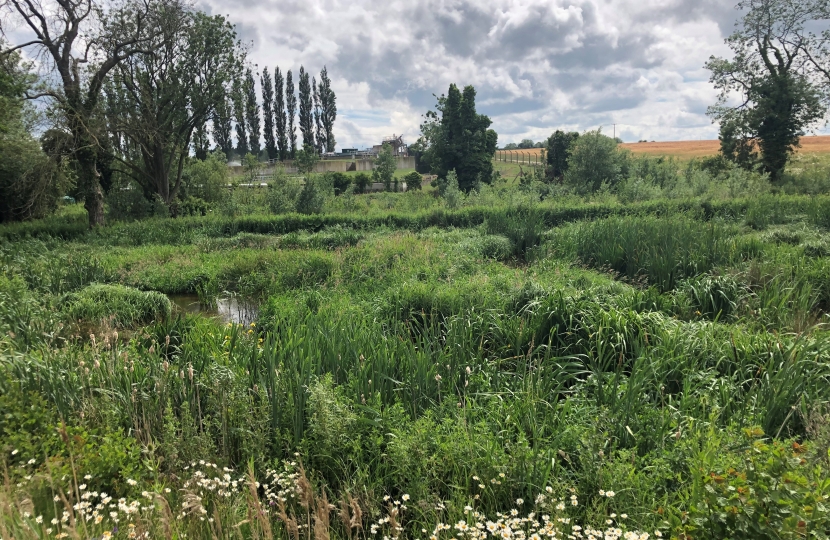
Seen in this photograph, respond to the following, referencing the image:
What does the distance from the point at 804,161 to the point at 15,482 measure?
3406 centimetres

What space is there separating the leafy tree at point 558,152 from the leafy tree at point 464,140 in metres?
5.24

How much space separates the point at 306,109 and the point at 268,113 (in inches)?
244

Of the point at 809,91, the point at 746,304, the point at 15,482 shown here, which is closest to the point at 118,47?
the point at 15,482

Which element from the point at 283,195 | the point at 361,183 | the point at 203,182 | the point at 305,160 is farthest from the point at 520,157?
the point at 283,195

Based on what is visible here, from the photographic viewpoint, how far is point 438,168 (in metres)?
33.1

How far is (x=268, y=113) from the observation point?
183ft

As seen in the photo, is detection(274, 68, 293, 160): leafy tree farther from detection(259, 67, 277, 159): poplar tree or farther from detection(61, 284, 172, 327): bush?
detection(61, 284, 172, 327): bush

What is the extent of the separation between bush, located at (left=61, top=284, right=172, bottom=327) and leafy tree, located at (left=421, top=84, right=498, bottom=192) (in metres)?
24.9

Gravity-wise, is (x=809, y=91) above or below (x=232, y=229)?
above

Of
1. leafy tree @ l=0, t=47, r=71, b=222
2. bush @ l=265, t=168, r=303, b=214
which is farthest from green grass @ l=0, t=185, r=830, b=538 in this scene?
bush @ l=265, t=168, r=303, b=214

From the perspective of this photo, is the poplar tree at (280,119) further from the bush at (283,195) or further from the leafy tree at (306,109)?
the bush at (283,195)

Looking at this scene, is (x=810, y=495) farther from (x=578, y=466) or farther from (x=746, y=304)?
(x=746, y=304)

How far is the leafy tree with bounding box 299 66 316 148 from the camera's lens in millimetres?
59647

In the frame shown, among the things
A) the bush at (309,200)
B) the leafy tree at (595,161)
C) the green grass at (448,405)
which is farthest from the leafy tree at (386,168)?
the green grass at (448,405)
